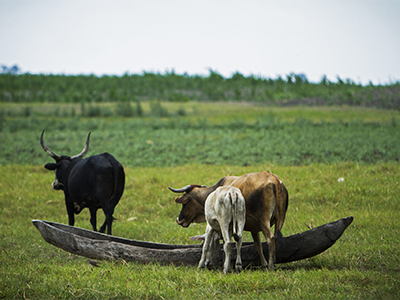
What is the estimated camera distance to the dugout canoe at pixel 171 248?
5.28 meters

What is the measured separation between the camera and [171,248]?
5996 mm

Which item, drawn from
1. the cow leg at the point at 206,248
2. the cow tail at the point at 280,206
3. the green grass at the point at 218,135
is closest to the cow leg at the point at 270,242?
the cow tail at the point at 280,206

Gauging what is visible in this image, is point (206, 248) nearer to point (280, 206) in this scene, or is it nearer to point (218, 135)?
point (280, 206)

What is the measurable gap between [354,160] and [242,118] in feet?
33.8

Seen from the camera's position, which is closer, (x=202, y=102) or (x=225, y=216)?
(x=225, y=216)

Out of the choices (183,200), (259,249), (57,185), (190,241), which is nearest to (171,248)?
(183,200)

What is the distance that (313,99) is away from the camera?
1054 inches

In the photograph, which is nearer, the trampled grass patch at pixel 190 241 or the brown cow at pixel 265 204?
the trampled grass patch at pixel 190 241

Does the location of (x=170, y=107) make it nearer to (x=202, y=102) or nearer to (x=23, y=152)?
(x=202, y=102)

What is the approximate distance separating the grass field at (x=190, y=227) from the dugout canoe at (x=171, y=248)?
144 millimetres

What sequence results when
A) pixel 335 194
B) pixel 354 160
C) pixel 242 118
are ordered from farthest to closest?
pixel 242 118
pixel 354 160
pixel 335 194

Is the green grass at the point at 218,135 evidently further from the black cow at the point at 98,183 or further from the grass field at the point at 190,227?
the black cow at the point at 98,183

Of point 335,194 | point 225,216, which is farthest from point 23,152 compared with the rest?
point 225,216

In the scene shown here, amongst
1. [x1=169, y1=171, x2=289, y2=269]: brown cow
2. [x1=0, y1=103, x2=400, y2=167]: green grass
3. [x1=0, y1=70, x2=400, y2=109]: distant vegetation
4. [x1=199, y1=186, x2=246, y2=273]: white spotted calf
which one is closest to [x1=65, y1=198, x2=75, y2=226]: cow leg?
[x1=199, y1=186, x2=246, y2=273]: white spotted calf
